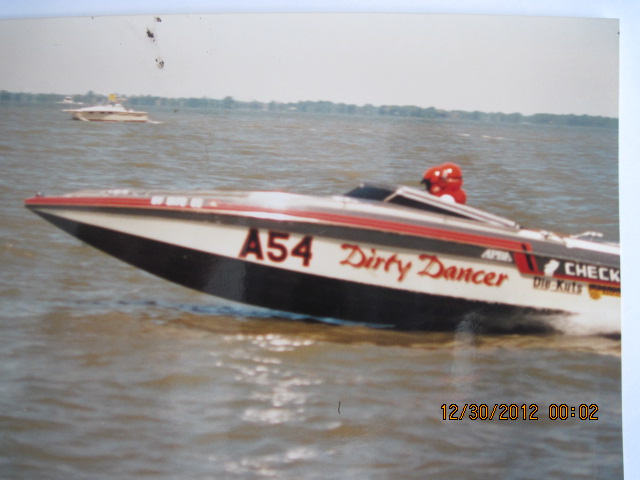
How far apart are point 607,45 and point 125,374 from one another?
2.04m

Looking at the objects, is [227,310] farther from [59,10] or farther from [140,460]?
[59,10]

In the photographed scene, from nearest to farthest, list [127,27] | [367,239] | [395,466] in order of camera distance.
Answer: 1. [395,466]
2. [367,239]
3. [127,27]

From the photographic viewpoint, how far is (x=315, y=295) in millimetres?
2346

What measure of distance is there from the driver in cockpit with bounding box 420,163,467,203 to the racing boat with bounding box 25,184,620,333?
0.04 m

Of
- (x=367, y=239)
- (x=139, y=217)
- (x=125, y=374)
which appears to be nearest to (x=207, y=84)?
(x=139, y=217)

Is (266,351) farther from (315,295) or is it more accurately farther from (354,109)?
(354,109)

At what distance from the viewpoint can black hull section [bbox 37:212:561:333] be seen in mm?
2332

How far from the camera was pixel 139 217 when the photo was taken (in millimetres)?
2330

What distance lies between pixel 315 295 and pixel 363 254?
0.23 meters

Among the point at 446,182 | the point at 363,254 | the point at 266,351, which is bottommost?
the point at 266,351
